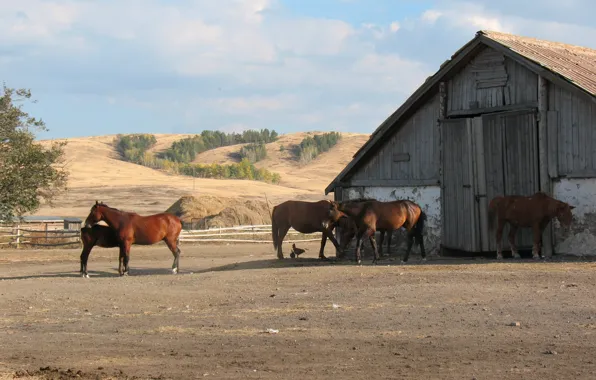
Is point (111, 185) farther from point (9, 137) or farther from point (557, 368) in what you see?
point (557, 368)

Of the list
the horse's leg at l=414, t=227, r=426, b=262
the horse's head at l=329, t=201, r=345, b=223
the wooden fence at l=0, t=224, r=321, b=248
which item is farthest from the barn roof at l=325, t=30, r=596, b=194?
the wooden fence at l=0, t=224, r=321, b=248

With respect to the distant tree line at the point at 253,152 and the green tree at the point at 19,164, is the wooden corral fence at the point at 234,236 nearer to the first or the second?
the green tree at the point at 19,164

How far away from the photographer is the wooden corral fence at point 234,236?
41.4 m

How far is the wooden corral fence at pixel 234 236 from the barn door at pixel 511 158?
19096mm

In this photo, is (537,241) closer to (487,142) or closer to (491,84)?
(487,142)

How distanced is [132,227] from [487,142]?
9.55 m

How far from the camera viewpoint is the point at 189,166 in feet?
370

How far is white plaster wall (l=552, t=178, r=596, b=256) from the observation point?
21.0 m

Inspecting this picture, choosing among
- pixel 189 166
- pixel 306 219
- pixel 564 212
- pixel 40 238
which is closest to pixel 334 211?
pixel 306 219

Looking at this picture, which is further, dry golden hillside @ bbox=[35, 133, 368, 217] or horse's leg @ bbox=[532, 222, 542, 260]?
dry golden hillside @ bbox=[35, 133, 368, 217]

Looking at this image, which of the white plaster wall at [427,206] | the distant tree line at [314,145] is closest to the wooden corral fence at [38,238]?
the white plaster wall at [427,206]

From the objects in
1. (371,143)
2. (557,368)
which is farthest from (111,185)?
(557,368)

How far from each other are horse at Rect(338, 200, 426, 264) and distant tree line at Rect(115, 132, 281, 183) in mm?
84788

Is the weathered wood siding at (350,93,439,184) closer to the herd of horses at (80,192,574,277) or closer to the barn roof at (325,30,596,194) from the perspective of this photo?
the barn roof at (325,30,596,194)
